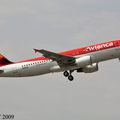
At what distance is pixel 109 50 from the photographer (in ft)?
289

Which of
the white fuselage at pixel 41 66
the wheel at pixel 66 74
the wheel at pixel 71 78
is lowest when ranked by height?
the wheel at pixel 71 78

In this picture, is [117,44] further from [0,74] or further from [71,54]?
[0,74]

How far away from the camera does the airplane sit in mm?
88125

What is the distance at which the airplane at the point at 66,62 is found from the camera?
3469 inches

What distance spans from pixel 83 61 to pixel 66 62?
251 cm

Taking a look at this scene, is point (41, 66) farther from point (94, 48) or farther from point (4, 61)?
point (94, 48)

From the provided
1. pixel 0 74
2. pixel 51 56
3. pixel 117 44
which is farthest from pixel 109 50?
pixel 0 74

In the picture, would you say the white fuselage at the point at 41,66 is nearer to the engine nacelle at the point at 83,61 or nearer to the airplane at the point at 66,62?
the airplane at the point at 66,62

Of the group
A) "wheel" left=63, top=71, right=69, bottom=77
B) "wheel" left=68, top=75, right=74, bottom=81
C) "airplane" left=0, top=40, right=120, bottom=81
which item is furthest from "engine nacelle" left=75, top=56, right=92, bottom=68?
"wheel" left=63, top=71, right=69, bottom=77

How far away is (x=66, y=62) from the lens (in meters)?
90.2

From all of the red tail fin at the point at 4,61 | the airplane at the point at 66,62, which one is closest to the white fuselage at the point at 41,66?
the airplane at the point at 66,62

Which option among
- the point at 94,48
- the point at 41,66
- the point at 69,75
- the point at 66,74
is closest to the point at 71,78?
the point at 69,75

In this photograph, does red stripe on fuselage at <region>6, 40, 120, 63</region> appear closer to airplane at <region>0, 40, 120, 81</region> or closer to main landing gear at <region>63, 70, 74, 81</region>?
airplane at <region>0, 40, 120, 81</region>

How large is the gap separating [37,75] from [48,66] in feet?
6.08
